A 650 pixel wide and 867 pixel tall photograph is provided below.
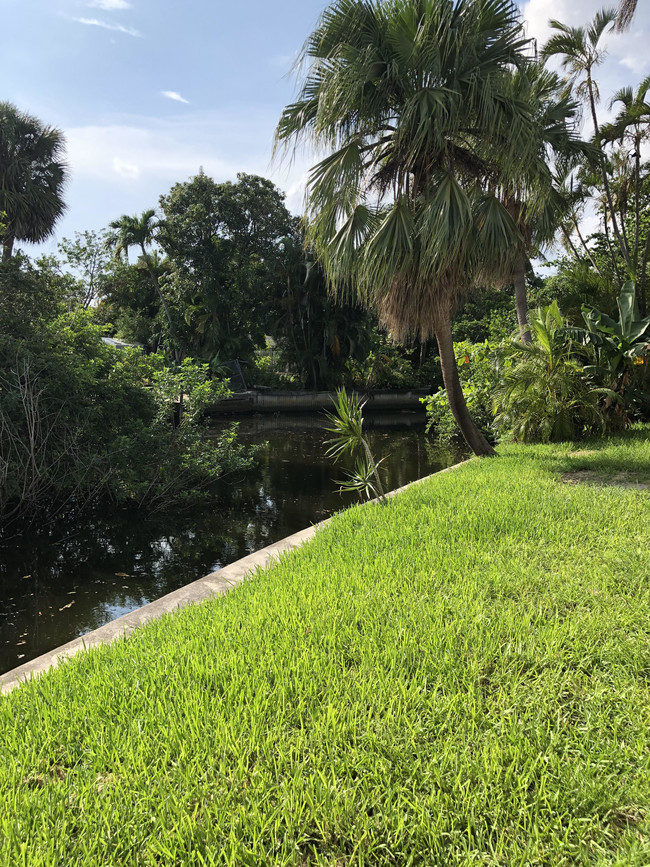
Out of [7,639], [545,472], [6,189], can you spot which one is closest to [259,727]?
[7,639]

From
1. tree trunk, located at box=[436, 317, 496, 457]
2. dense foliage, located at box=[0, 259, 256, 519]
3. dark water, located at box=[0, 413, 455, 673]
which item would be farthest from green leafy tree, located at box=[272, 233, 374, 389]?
dense foliage, located at box=[0, 259, 256, 519]

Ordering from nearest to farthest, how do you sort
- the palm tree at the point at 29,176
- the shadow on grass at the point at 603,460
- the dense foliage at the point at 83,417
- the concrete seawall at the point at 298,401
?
the shadow on grass at the point at 603,460, the dense foliage at the point at 83,417, the palm tree at the point at 29,176, the concrete seawall at the point at 298,401

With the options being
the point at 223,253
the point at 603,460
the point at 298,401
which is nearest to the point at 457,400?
the point at 603,460

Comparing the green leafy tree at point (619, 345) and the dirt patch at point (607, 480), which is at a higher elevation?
the green leafy tree at point (619, 345)

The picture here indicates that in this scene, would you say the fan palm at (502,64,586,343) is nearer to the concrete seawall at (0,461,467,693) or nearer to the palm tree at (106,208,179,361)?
the concrete seawall at (0,461,467,693)

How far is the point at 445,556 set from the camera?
3.46m

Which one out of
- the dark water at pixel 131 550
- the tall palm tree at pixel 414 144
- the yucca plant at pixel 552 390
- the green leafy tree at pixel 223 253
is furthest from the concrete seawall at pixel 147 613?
the green leafy tree at pixel 223 253

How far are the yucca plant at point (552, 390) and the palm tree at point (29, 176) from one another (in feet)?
59.2

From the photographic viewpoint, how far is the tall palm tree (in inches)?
269

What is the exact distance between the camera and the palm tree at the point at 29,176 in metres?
18.6

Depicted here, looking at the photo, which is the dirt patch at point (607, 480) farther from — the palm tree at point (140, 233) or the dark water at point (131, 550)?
the palm tree at point (140, 233)

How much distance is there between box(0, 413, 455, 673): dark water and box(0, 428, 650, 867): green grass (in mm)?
2184

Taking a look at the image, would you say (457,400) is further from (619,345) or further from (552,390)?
(619,345)

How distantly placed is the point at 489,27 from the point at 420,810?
9025 millimetres
